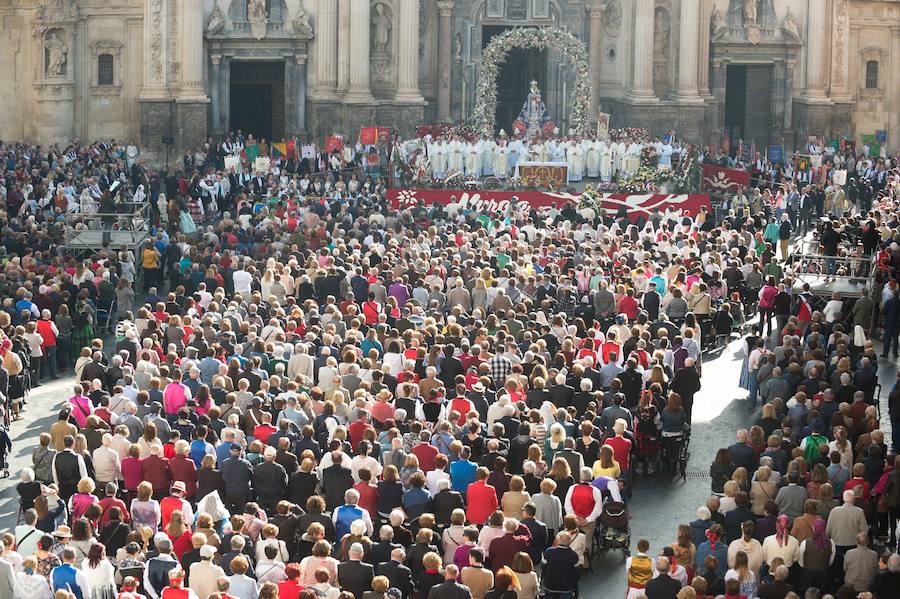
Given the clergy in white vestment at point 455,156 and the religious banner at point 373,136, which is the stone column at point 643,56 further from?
the religious banner at point 373,136

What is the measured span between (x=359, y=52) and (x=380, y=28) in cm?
135

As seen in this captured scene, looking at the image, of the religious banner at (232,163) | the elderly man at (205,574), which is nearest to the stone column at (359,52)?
the religious banner at (232,163)

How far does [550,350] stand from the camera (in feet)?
90.0

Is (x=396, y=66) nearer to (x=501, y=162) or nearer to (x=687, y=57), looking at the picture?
(x=501, y=162)

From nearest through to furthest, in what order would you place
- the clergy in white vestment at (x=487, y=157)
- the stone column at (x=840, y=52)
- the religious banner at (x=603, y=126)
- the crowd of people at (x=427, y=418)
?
the crowd of people at (x=427, y=418), the clergy in white vestment at (x=487, y=157), the religious banner at (x=603, y=126), the stone column at (x=840, y=52)

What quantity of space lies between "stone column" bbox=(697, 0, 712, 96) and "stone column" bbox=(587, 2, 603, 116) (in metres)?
2.92

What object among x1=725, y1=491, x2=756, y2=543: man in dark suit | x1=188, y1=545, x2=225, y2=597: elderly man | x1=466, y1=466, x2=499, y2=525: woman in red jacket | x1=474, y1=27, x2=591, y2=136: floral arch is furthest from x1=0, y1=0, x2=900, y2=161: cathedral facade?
x1=188, y1=545, x2=225, y2=597: elderly man

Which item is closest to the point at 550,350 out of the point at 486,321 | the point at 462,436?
the point at 486,321

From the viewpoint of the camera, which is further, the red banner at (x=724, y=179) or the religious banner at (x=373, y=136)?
the religious banner at (x=373, y=136)

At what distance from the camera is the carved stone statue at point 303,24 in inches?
1988

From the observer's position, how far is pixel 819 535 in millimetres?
18859

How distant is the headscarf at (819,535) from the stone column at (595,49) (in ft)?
114

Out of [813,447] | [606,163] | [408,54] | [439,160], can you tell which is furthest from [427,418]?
[408,54]

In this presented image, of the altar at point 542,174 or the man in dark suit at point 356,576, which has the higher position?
the altar at point 542,174
